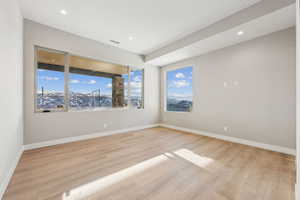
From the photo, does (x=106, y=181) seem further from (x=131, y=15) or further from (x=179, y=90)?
(x=179, y=90)

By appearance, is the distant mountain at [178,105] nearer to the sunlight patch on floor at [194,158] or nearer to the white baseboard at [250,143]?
the white baseboard at [250,143]

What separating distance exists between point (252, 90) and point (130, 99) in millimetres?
3627

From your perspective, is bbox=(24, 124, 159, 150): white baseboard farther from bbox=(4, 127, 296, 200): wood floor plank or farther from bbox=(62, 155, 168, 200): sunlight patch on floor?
bbox=(62, 155, 168, 200): sunlight patch on floor

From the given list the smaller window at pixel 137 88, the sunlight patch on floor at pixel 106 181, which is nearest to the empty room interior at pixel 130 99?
the sunlight patch on floor at pixel 106 181

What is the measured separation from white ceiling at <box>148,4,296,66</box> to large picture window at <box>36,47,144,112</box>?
1898mm

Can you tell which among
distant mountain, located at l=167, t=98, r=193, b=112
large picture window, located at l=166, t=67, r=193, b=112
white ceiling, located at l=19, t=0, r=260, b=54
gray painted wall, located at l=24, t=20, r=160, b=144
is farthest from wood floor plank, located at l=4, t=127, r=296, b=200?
white ceiling, located at l=19, t=0, r=260, b=54

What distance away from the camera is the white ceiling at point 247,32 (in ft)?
7.14

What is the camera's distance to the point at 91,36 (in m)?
3.42

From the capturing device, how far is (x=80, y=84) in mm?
3568

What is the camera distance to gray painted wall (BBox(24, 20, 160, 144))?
2725mm

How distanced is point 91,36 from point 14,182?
3.42m

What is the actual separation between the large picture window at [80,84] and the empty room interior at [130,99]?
0.09ft

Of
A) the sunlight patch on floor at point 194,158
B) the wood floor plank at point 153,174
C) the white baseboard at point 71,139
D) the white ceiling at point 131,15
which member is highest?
the white ceiling at point 131,15

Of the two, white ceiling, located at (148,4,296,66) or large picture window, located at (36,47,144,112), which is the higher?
white ceiling, located at (148,4,296,66)
